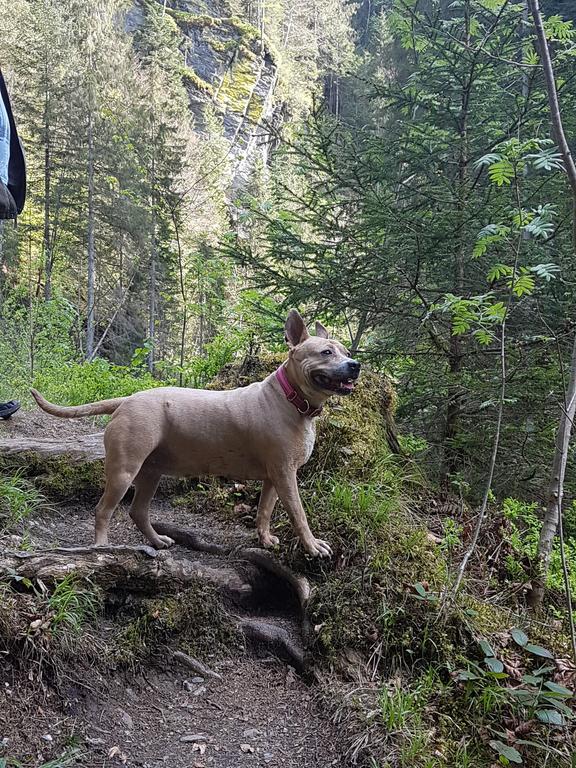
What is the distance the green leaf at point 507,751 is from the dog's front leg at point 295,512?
1341 millimetres

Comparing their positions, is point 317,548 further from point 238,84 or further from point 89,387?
point 238,84

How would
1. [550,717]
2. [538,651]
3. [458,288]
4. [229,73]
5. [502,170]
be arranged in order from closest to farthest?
[550,717]
[538,651]
[502,170]
[458,288]
[229,73]

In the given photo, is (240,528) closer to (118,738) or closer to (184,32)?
(118,738)

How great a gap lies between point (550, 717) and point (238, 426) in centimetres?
236

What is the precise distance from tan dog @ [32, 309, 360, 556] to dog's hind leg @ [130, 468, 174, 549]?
0.64ft

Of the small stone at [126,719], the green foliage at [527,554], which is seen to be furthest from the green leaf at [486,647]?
A: the small stone at [126,719]

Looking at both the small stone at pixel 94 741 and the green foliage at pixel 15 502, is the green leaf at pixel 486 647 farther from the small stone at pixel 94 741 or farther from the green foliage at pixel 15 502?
the green foliage at pixel 15 502

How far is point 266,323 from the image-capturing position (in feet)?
25.6

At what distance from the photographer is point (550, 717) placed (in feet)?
8.39

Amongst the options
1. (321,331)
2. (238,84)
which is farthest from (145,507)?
(238,84)

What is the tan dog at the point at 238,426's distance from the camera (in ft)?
11.0

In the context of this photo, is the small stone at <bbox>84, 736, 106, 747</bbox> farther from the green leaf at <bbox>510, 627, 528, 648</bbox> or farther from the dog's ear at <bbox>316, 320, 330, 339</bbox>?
the dog's ear at <bbox>316, 320, 330, 339</bbox>

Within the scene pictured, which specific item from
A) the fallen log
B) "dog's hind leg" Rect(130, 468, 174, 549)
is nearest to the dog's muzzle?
"dog's hind leg" Rect(130, 468, 174, 549)

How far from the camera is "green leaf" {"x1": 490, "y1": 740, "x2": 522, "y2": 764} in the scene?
240cm
